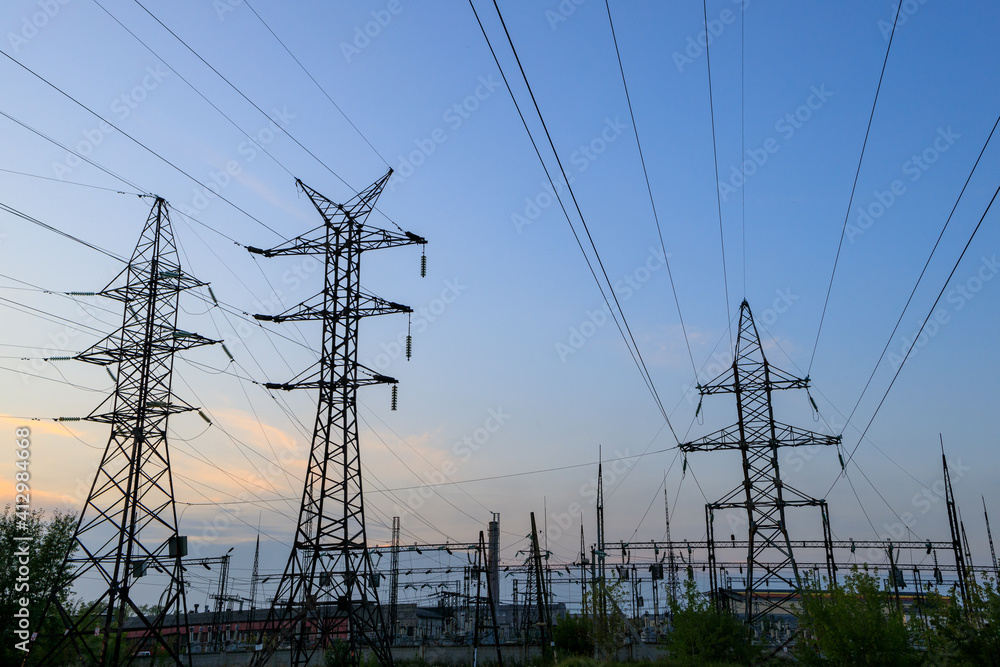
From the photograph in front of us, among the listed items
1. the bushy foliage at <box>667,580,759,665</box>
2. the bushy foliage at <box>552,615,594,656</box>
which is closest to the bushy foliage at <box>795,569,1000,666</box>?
the bushy foliage at <box>667,580,759,665</box>

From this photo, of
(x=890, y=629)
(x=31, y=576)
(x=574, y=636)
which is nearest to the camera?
(x=890, y=629)

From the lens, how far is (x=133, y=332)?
97.1ft

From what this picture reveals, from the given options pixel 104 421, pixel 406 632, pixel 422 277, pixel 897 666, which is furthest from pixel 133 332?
pixel 406 632

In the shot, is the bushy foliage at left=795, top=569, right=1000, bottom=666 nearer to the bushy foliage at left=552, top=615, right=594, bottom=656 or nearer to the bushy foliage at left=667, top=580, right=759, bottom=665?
the bushy foliage at left=667, top=580, right=759, bottom=665

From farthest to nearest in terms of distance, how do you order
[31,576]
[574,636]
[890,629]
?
[574,636], [31,576], [890,629]

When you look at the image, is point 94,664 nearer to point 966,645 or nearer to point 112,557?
point 112,557

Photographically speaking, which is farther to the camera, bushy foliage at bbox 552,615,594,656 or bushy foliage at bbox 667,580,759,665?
bushy foliage at bbox 552,615,594,656

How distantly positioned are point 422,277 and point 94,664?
19025mm

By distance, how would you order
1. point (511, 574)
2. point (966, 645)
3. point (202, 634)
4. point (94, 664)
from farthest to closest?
point (202, 634) < point (511, 574) < point (94, 664) < point (966, 645)

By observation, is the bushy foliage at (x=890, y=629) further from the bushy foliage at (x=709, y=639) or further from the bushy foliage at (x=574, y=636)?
the bushy foliage at (x=574, y=636)

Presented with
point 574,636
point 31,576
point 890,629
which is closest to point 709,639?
point 890,629

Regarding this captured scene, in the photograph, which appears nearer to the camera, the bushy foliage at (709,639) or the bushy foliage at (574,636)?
the bushy foliage at (709,639)

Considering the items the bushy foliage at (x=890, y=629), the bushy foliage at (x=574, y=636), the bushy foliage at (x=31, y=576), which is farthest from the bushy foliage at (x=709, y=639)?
the bushy foliage at (x=31, y=576)

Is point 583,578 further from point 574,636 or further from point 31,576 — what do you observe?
point 31,576
